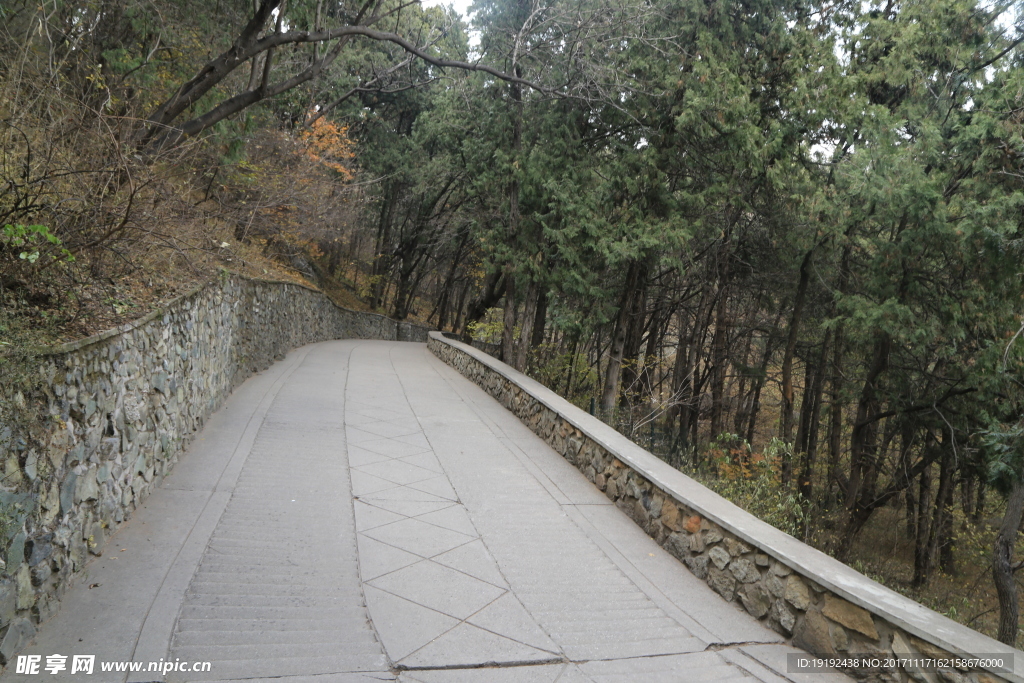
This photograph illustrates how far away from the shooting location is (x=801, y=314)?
19.8 m

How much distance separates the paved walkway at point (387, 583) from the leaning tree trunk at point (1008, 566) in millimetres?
7223

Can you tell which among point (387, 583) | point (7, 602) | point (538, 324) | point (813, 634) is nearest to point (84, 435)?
point (7, 602)

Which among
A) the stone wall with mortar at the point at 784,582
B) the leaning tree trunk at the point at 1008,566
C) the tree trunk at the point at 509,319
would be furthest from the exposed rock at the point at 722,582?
the tree trunk at the point at 509,319

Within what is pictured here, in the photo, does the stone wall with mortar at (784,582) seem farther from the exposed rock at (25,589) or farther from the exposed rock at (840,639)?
the exposed rock at (25,589)

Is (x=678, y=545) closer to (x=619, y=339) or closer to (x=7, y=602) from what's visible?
(x=7, y=602)

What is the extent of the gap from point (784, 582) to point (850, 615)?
58 cm

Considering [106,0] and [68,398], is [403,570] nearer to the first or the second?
[68,398]

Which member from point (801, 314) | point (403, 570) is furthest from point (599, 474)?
point (801, 314)

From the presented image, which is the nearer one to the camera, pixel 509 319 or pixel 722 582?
pixel 722 582

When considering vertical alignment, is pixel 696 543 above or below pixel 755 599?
above

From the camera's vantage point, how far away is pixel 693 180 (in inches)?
623

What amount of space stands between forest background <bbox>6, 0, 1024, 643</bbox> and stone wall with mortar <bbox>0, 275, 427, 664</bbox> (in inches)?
22.5

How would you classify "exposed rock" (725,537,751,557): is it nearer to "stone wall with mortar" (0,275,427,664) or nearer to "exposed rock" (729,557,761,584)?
"exposed rock" (729,557,761,584)

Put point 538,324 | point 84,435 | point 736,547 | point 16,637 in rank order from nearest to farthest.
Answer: point 16,637, point 84,435, point 736,547, point 538,324
